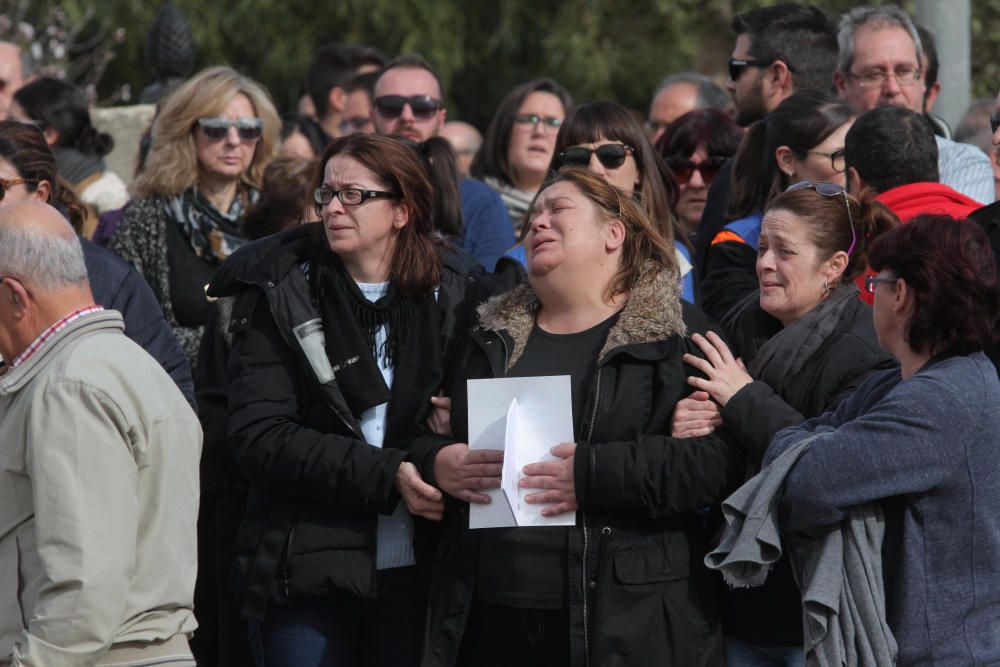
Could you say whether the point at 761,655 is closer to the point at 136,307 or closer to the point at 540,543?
the point at 540,543

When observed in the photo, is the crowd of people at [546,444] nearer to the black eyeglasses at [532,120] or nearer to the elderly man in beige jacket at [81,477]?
the elderly man in beige jacket at [81,477]

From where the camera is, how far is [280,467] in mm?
4230

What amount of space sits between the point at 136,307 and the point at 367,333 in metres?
0.98

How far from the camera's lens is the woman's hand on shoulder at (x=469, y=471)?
399cm

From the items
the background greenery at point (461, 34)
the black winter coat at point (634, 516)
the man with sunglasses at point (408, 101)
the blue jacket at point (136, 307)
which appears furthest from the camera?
the background greenery at point (461, 34)

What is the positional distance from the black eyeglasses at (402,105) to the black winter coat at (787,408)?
3.24m

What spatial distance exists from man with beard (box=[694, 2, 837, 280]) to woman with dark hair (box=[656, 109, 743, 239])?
12cm

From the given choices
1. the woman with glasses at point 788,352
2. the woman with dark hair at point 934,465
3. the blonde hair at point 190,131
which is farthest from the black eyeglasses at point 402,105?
the woman with dark hair at point 934,465

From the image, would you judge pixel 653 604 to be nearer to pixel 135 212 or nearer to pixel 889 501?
pixel 889 501

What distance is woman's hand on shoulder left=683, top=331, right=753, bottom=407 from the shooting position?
13.1 feet

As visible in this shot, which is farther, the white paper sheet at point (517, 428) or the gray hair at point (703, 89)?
the gray hair at point (703, 89)

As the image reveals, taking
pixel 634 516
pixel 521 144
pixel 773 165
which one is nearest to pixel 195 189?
pixel 521 144

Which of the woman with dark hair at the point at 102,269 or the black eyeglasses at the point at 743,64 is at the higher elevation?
the black eyeglasses at the point at 743,64

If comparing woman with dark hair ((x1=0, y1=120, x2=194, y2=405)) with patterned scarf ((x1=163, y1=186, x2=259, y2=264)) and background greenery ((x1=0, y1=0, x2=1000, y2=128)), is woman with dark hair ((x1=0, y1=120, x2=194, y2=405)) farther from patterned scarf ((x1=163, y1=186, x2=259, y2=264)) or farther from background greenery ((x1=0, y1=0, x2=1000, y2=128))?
background greenery ((x1=0, y1=0, x2=1000, y2=128))
